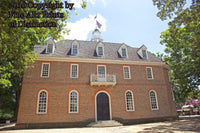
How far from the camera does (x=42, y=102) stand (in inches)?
601

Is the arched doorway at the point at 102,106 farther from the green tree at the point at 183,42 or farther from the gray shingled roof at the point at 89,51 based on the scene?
the green tree at the point at 183,42

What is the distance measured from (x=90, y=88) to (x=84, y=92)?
35.2 inches

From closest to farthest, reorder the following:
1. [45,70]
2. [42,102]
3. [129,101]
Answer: [42,102] → [45,70] → [129,101]

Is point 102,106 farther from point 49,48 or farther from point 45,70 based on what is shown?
point 49,48

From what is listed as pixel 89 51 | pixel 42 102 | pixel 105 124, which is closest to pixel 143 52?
pixel 89 51

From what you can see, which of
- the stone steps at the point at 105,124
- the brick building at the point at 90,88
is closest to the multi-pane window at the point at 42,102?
the brick building at the point at 90,88

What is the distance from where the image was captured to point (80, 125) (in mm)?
15250

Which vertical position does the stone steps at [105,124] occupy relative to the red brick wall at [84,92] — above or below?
below

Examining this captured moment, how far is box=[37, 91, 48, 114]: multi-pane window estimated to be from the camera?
1498 centimetres

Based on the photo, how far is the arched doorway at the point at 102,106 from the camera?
1630cm

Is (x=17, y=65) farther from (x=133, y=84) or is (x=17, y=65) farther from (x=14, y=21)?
(x=133, y=84)

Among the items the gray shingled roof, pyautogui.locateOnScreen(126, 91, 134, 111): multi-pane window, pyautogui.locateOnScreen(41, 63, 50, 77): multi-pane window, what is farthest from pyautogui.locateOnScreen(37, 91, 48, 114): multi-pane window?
pyautogui.locateOnScreen(126, 91, 134, 111): multi-pane window

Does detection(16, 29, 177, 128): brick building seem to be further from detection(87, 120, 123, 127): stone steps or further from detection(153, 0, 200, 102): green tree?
detection(153, 0, 200, 102): green tree

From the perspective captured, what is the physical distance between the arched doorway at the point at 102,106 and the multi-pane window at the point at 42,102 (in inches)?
236
